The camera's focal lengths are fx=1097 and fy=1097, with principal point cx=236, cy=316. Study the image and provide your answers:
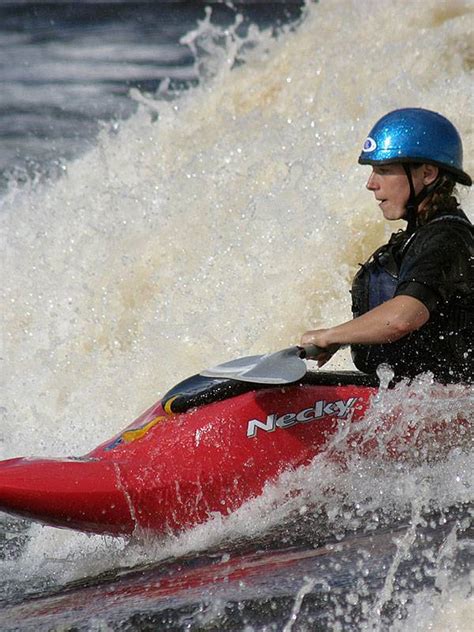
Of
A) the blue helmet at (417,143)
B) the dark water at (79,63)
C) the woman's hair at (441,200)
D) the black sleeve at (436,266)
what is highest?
the dark water at (79,63)

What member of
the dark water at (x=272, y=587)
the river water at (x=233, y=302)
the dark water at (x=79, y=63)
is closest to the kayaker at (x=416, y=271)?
the river water at (x=233, y=302)

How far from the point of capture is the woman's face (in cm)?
388

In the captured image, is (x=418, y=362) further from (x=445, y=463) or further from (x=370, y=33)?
(x=370, y=33)

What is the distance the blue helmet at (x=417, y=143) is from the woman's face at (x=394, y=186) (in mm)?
39

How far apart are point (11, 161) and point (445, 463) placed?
868 cm

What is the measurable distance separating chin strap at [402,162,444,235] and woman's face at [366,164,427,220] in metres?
0.01

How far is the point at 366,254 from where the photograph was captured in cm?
608

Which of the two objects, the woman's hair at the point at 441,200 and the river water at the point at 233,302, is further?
the woman's hair at the point at 441,200

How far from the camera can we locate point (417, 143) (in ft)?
12.6

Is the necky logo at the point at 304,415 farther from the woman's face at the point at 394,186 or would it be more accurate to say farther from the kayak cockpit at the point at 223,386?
the woman's face at the point at 394,186

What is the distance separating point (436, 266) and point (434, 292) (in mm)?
86

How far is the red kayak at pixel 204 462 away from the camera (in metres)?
3.63

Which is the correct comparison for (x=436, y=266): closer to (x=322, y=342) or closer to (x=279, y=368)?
(x=322, y=342)

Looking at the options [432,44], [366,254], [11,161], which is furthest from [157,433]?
[11,161]
